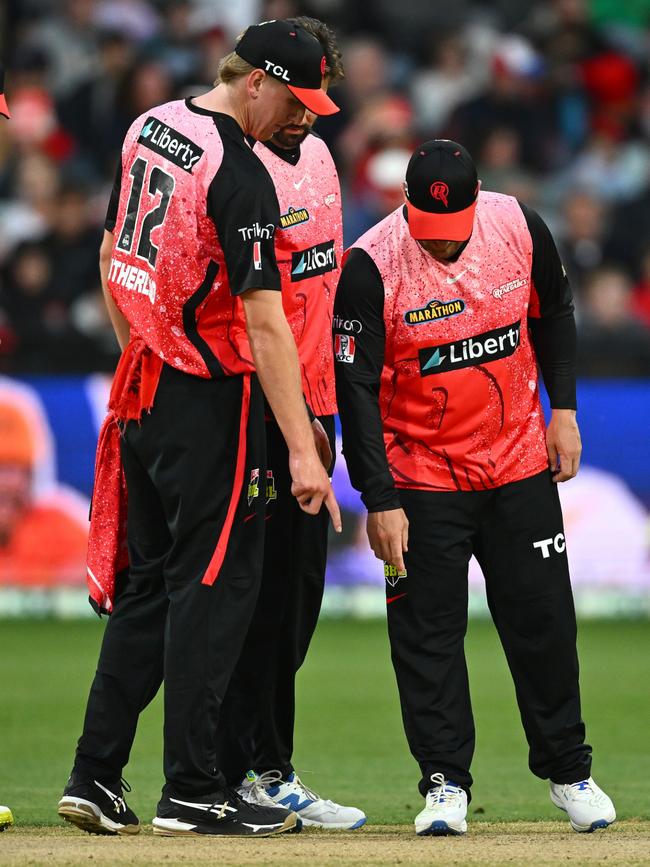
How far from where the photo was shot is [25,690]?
27.8 feet

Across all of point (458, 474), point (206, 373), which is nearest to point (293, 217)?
point (206, 373)

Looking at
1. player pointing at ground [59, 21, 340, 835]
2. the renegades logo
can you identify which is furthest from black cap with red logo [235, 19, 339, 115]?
the renegades logo

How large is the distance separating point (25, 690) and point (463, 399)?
13.1ft

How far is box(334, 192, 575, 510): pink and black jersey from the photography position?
5238 mm

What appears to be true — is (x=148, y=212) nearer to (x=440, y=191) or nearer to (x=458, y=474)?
(x=440, y=191)

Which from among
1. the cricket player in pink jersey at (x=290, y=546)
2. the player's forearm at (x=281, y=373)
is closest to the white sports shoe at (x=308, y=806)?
the cricket player in pink jersey at (x=290, y=546)

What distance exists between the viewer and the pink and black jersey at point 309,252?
5.46 meters

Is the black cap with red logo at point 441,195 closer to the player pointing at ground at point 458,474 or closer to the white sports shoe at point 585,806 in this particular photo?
the player pointing at ground at point 458,474

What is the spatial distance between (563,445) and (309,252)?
105 centimetres

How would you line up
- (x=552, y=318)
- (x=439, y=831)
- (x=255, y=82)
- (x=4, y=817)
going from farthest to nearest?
(x=552, y=318) < (x=439, y=831) < (x=4, y=817) < (x=255, y=82)

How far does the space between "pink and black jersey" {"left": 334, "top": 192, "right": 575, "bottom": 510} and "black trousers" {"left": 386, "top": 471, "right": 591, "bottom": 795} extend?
0.34 ft

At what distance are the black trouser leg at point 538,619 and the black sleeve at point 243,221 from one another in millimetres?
1172

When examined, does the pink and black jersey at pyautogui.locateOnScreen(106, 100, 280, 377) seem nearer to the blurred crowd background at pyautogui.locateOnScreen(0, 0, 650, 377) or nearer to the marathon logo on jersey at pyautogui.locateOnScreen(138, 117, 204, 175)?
the marathon logo on jersey at pyautogui.locateOnScreen(138, 117, 204, 175)

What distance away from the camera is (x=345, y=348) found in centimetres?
525
